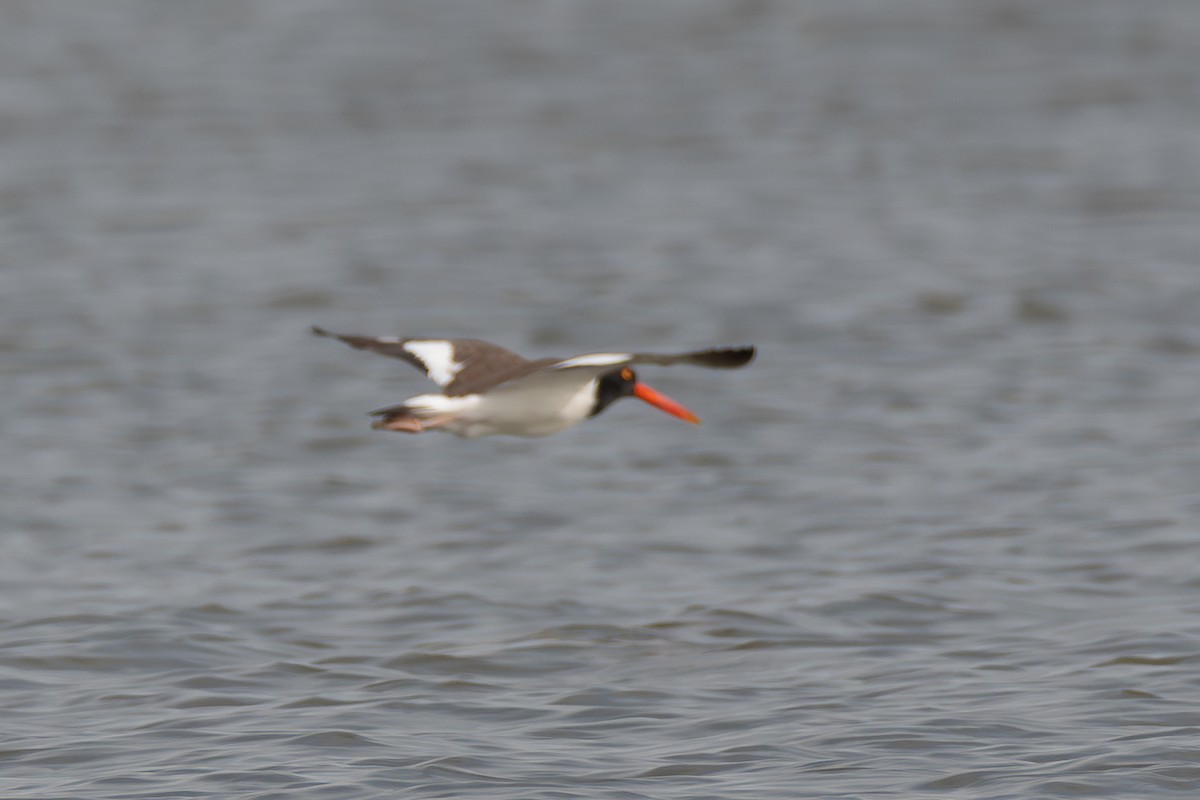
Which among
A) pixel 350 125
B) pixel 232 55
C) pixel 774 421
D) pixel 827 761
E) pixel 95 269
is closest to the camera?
pixel 827 761

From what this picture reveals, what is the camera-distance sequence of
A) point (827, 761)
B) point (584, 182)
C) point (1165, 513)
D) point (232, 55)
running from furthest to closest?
1. point (232, 55)
2. point (584, 182)
3. point (1165, 513)
4. point (827, 761)

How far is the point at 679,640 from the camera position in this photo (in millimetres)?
8547

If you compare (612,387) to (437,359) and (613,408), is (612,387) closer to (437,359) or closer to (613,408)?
(437,359)

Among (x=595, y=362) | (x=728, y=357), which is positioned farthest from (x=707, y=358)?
(x=595, y=362)

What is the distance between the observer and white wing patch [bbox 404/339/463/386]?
28.1ft

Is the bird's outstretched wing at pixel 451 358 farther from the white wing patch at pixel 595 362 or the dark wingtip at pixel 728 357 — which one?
the dark wingtip at pixel 728 357

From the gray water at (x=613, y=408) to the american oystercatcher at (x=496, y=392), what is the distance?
37.8 inches

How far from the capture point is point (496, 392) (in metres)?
8.21

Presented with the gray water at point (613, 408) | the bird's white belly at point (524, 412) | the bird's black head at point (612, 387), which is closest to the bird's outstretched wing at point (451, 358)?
the bird's white belly at point (524, 412)

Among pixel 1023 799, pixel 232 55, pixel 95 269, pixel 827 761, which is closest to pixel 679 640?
pixel 827 761

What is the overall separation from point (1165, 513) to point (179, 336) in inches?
279

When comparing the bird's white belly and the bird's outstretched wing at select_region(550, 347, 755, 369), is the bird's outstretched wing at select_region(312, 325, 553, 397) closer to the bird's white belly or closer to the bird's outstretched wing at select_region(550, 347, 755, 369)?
the bird's white belly

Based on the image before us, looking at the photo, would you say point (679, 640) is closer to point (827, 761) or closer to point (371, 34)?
point (827, 761)

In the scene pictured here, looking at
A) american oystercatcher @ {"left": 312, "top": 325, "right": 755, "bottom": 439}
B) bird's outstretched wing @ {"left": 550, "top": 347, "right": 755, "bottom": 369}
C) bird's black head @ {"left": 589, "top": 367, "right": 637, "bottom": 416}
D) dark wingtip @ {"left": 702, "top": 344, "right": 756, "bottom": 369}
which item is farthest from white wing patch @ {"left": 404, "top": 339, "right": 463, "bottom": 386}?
dark wingtip @ {"left": 702, "top": 344, "right": 756, "bottom": 369}
